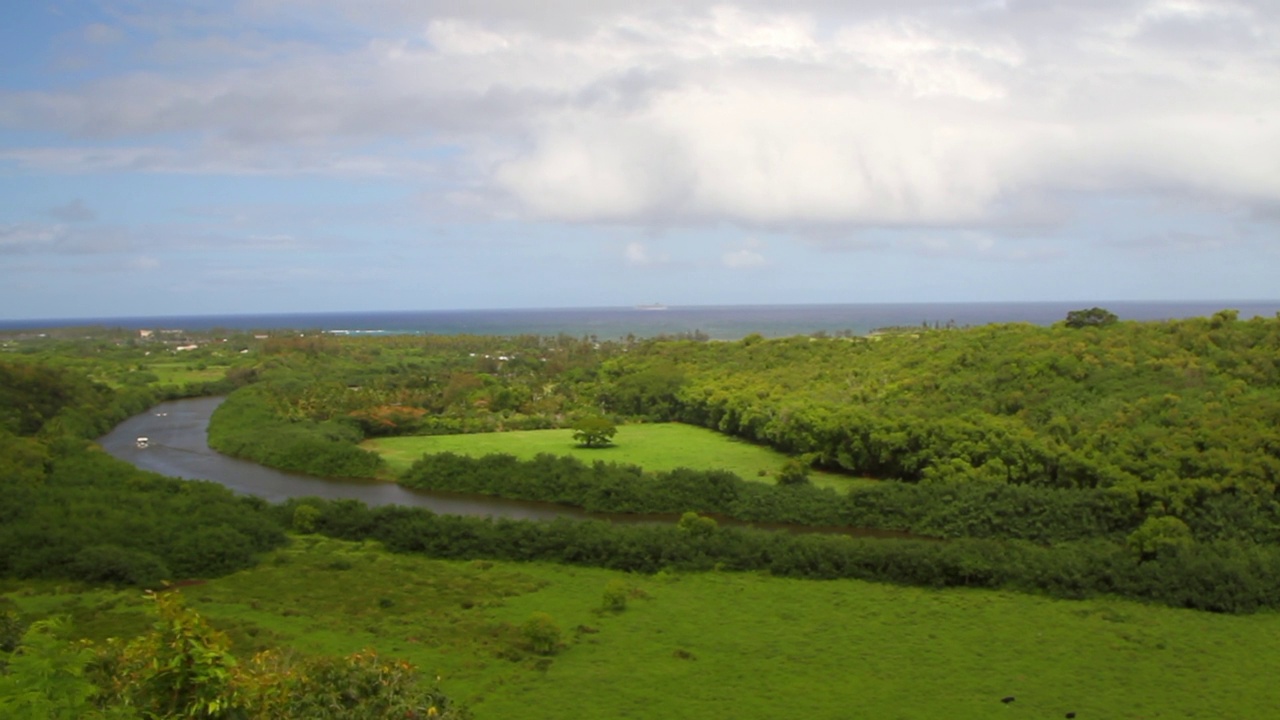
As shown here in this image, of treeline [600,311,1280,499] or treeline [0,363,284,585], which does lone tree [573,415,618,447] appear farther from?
treeline [0,363,284,585]

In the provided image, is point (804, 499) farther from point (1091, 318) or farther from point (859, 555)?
point (1091, 318)

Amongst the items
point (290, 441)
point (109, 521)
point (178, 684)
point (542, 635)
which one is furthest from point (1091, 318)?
point (178, 684)

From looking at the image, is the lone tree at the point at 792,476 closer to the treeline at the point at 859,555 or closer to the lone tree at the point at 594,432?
the treeline at the point at 859,555

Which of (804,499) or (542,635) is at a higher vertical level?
(804,499)

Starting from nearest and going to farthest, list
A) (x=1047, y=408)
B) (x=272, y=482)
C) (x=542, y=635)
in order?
(x=542, y=635), (x=1047, y=408), (x=272, y=482)

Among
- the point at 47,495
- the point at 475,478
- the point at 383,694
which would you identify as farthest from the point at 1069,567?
the point at 47,495

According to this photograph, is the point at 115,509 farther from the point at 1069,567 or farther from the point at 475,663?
the point at 1069,567
